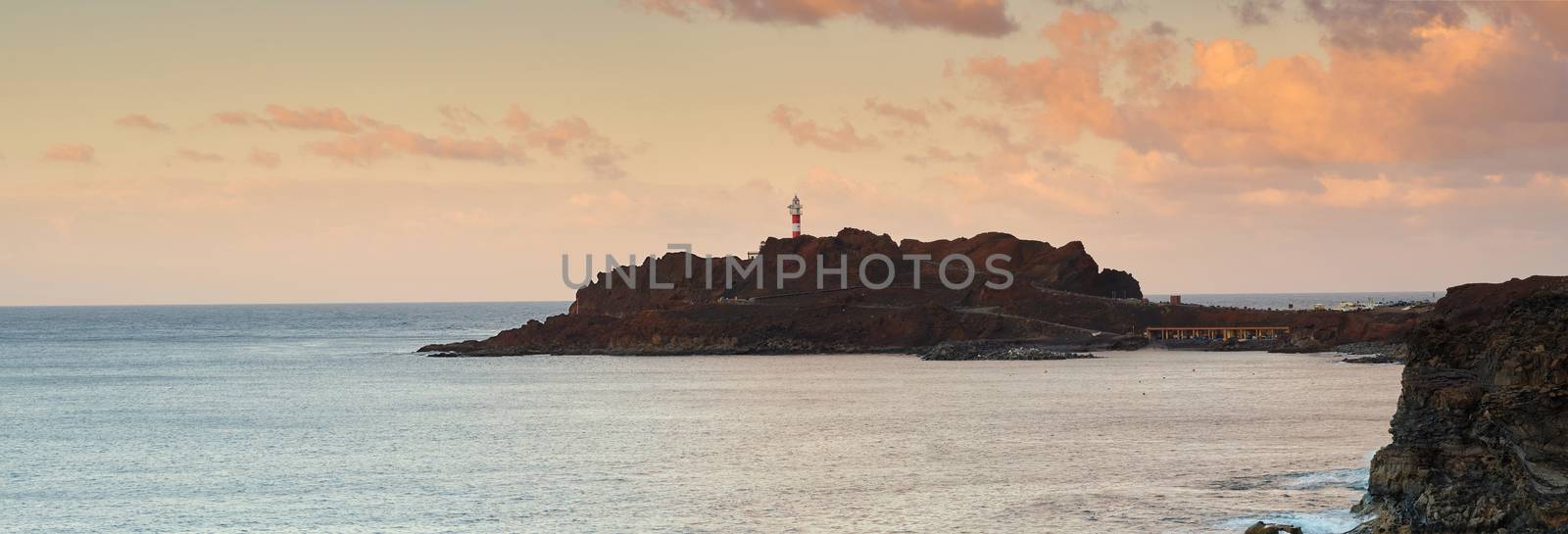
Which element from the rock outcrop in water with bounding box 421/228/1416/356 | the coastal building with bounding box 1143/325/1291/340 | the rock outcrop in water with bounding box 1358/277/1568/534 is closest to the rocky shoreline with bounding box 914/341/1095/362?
the rock outcrop in water with bounding box 421/228/1416/356

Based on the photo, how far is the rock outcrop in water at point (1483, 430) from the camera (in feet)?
79.3

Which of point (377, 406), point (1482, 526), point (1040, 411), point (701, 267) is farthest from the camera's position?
point (701, 267)

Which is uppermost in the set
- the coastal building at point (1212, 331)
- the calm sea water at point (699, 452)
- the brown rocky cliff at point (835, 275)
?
the brown rocky cliff at point (835, 275)

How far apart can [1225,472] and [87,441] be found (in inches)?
1635

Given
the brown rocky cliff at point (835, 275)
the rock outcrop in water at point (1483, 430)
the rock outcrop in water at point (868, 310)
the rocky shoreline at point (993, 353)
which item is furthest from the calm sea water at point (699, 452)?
the brown rocky cliff at point (835, 275)

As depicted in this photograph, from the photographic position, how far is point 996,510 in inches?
1464

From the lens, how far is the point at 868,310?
15100 centimetres

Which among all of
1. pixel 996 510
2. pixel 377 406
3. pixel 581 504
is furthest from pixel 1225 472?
pixel 377 406

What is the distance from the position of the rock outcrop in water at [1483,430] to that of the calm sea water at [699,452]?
305 cm

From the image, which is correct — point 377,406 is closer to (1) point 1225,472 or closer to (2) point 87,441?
(2) point 87,441

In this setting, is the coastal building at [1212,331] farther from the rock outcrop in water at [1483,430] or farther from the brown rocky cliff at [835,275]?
the rock outcrop in water at [1483,430]

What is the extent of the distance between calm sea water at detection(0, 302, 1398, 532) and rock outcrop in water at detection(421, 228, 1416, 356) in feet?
132

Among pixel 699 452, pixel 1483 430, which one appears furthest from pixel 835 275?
pixel 1483 430

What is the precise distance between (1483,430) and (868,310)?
123 metres
